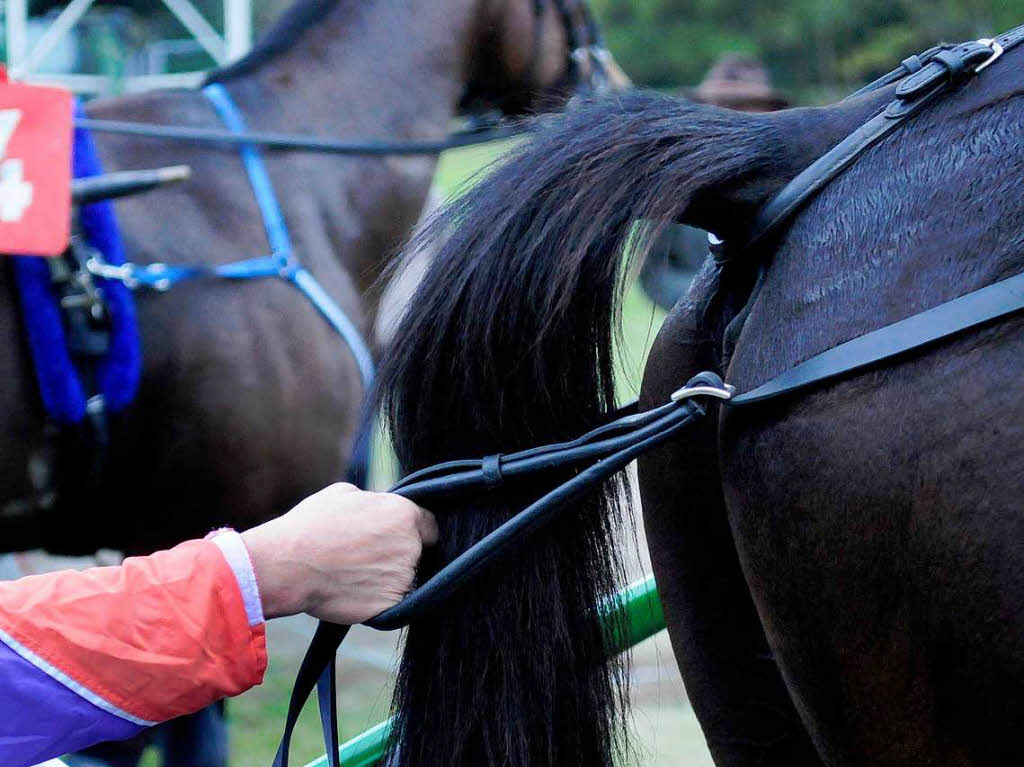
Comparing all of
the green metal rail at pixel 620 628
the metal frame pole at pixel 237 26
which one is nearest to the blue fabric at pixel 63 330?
the green metal rail at pixel 620 628

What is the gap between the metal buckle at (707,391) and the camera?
98cm

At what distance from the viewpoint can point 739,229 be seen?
1048 millimetres

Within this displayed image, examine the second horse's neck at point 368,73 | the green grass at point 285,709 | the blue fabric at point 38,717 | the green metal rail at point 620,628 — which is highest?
the second horse's neck at point 368,73

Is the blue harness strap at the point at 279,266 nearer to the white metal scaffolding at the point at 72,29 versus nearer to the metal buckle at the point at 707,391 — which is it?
the metal buckle at the point at 707,391

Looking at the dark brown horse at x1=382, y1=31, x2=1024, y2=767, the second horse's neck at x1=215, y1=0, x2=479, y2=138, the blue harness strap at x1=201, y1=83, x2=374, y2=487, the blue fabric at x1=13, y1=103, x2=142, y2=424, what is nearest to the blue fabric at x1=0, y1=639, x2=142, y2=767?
the dark brown horse at x1=382, y1=31, x2=1024, y2=767

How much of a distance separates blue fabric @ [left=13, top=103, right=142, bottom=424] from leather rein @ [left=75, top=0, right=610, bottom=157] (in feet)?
0.57

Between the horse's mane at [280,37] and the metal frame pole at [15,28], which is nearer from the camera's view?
the horse's mane at [280,37]

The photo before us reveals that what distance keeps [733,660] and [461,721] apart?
0.31 meters

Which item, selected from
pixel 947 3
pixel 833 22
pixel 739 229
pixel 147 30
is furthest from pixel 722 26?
pixel 739 229

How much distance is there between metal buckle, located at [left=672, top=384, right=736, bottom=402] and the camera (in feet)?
3.23

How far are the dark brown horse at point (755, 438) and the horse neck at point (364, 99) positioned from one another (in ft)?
4.73

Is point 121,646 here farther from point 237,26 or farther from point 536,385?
point 237,26

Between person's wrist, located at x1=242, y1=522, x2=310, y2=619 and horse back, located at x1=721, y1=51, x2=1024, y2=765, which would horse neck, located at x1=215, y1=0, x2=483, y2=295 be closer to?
person's wrist, located at x1=242, y1=522, x2=310, y2=619

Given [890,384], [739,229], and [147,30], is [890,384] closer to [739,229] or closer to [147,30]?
[739,229]
